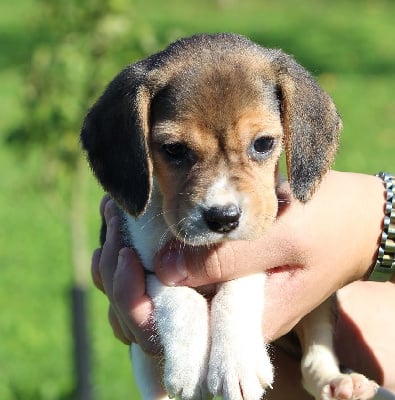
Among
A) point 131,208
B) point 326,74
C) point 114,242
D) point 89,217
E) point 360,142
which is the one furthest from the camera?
point 326,74

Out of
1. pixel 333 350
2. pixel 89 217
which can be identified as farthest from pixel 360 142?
pixel 333 350

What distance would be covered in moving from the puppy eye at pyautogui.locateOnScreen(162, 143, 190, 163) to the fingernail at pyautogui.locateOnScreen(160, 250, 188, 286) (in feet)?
1.32

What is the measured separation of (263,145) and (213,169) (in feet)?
0.95

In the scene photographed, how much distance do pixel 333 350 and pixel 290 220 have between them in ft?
2.40

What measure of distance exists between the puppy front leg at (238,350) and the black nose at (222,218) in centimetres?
37

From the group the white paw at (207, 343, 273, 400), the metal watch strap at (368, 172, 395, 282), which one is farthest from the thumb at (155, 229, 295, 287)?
the metal watch strap at (368, 172, 395, 282)

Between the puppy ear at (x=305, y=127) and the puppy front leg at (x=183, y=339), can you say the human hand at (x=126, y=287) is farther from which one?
the puppy ear at (x=305, y=127)

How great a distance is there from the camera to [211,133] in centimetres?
376

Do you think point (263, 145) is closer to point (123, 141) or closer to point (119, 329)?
point (123, 141)

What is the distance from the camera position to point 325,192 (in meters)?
4.07

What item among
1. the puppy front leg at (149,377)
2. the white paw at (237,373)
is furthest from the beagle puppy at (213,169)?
the puppy front leg at (149,377)

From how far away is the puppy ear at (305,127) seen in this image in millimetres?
3902

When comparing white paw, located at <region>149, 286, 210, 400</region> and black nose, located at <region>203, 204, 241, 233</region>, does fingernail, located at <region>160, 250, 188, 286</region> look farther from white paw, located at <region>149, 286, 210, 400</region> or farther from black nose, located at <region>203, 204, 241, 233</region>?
black nose, located at <region>203, 204, 241, 233</region>

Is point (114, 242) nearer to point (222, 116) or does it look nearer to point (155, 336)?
point (155, 336)
